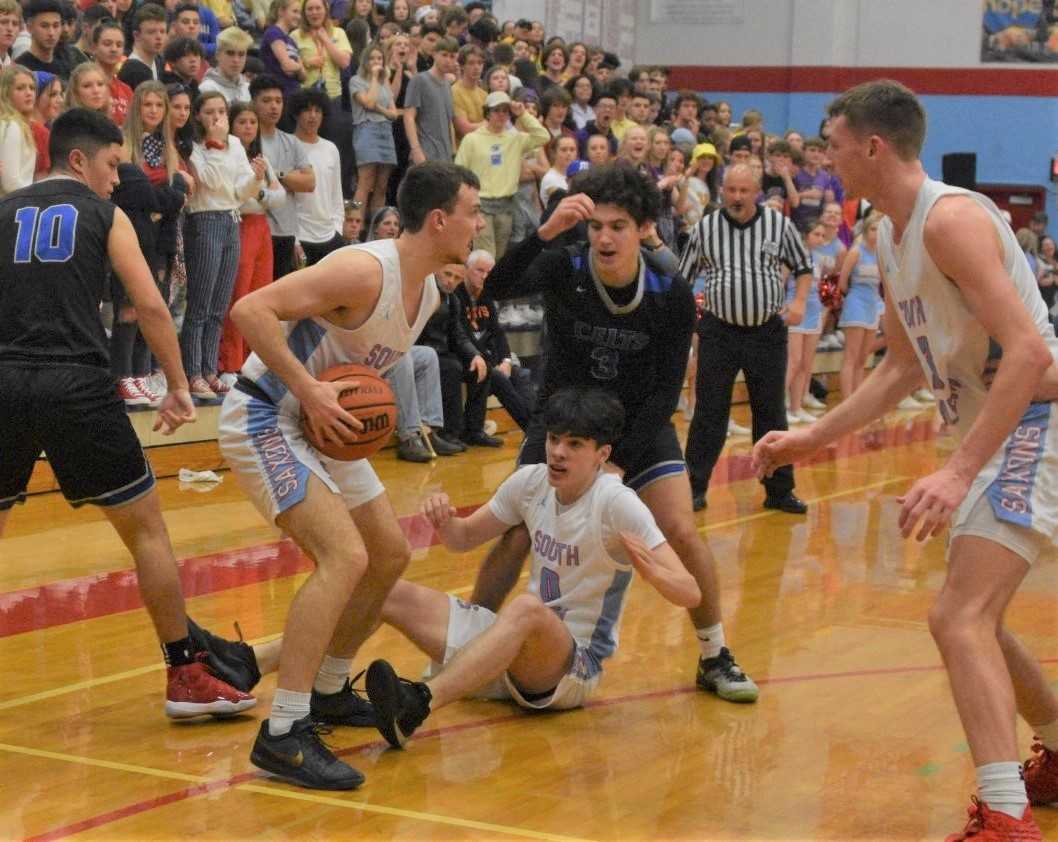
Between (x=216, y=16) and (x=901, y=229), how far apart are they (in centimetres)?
1021

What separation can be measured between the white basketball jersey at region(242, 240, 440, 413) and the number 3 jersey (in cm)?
156

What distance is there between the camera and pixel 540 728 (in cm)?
547

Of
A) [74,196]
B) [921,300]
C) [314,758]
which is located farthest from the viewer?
[74,196]

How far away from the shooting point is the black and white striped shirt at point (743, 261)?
9.83m

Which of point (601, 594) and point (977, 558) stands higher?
point (977, 558)

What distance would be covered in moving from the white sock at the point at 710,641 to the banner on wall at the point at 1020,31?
74.3ft

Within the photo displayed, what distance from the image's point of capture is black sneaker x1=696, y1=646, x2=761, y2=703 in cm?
586

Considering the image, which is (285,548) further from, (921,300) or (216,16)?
(216,16)

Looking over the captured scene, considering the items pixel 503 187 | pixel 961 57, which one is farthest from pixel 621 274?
pixel 961 57

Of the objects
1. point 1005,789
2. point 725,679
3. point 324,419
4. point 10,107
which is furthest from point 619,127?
point 1005,789

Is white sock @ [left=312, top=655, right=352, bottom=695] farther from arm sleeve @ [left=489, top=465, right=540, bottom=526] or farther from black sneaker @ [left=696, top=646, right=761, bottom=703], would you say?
black sneaker @ [left=696, top=646, right=761, bottom=703]

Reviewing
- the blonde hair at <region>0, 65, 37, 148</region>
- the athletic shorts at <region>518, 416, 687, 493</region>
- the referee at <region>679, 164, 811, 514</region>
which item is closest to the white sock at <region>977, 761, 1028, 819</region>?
the athletic shorts at <region>518, 416, 687, 493</region>

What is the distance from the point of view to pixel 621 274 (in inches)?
230

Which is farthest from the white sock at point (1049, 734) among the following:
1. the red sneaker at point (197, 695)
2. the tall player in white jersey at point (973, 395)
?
the red sneaker at point (197, 695)
